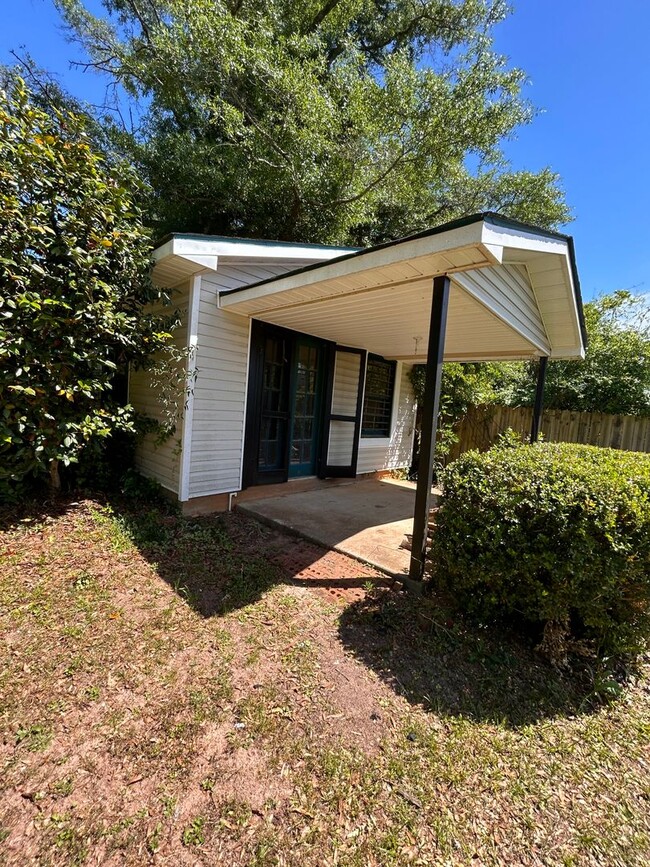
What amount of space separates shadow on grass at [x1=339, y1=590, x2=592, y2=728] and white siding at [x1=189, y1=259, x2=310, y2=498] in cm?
259

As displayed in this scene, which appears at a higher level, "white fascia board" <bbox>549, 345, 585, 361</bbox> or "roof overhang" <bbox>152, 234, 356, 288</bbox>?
"roof overhang" <bbox>152, 234, 356, 288</bbox>

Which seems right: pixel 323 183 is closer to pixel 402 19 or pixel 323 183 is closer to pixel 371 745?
pixel 402 19

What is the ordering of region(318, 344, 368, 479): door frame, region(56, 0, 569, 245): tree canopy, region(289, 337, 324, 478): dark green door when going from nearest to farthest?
region(289, 337, 324, 478): dark green door < region(318, 344, 368, 479): door frame < region(56, 0, 569, 245): tree canopy

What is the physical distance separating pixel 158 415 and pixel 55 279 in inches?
71.1

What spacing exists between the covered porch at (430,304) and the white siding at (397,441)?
0.88 m

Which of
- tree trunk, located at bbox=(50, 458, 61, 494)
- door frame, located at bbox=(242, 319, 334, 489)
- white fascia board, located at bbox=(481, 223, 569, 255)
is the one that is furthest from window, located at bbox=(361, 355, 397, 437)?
tree trunk, located at bbox=(50, 458, 61, 494)

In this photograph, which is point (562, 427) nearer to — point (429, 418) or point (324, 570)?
point (429, 418)

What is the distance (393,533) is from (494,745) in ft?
8.13

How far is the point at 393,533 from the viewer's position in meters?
4.34

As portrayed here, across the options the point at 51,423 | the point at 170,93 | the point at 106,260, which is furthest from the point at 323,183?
the point at 51,423

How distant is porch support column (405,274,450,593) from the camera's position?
9.73 feet

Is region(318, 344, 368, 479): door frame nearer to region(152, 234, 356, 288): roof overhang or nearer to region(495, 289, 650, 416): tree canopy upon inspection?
region(152, 234, 356, 288): roof overhang

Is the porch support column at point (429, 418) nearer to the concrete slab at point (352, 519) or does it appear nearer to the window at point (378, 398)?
the concrete slab at point (352, 519)

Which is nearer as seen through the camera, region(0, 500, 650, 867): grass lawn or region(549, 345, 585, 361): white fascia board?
region(0, 500, 650, 867): grass lawn
